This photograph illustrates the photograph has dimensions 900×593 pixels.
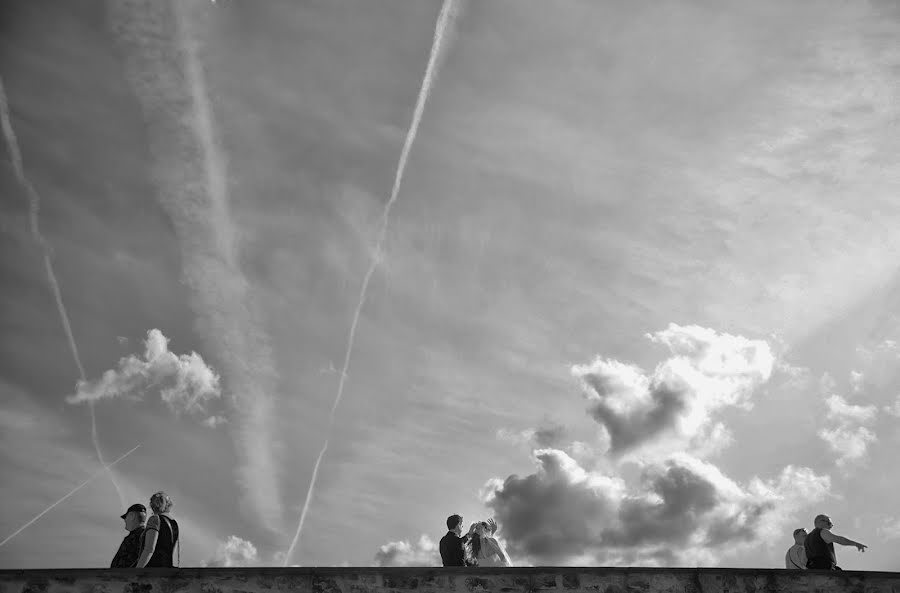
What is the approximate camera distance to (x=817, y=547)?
Answer: 423 inches

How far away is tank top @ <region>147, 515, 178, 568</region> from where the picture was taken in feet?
28.8

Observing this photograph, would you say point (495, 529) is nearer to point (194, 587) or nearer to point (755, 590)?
point (755, 590)

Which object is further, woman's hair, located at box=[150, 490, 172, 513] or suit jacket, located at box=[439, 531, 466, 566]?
suit jacket, located at box=[439, 531, 466, 566]

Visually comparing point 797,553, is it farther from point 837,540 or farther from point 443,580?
point 443,580

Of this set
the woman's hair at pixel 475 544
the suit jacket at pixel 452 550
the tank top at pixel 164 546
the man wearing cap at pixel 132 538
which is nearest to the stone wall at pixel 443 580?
the tank top at pixel 164 546

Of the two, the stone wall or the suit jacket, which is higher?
the suit jacket

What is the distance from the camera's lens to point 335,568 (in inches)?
346

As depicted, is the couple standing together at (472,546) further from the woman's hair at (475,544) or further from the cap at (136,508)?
the cap at (136,508)

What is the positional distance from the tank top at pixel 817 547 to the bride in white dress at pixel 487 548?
464 centimetres

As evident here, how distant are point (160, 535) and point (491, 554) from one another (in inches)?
202

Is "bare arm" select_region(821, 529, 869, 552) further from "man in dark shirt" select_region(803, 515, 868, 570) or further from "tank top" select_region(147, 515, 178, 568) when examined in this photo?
"tank top" select_region(147, 515, 178, 568)

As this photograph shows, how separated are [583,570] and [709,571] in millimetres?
1805

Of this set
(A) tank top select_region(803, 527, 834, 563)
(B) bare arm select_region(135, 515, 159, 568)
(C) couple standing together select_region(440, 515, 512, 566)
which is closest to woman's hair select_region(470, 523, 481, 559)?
(C) couple standing together select_region(440, 515, 512, 566)

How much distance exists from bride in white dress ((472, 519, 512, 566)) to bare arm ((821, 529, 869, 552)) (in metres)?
4.85
